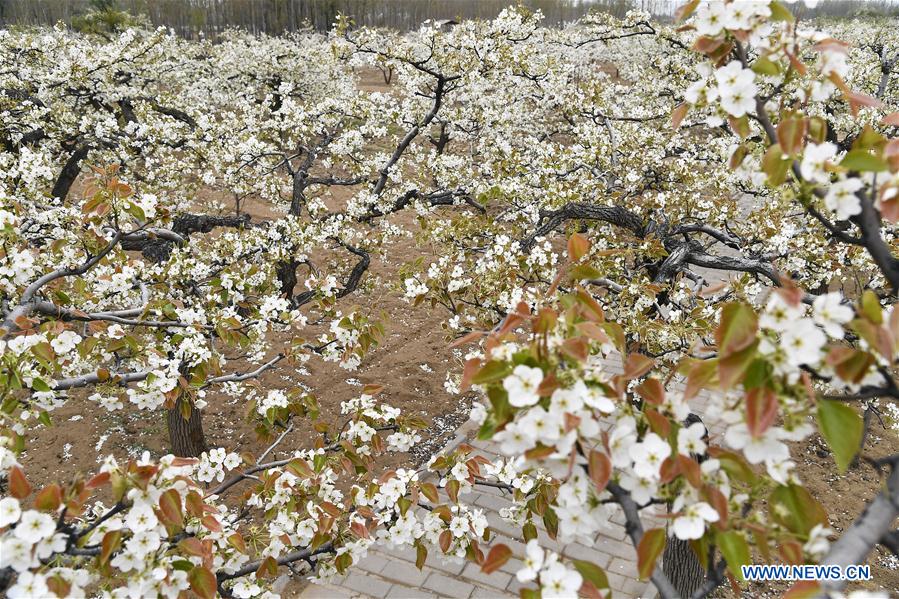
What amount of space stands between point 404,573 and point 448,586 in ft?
1.14

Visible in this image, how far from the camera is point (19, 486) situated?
174 centimetres

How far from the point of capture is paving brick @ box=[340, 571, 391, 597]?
412cm

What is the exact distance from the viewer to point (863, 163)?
1.41m

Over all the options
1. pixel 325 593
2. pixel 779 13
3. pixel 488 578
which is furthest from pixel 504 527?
pixel 779 13

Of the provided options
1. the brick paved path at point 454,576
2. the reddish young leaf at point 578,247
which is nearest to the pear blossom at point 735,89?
the reddish young leaf at point 578,247

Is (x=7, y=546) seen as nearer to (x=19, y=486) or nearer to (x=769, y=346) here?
(x=19, y=486)

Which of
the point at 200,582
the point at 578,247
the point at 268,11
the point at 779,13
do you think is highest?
the point at 268,11

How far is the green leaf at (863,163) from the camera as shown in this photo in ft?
4.55

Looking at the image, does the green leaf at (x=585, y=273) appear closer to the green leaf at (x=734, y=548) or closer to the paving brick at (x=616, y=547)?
the green leaf at (x=734, y=548)

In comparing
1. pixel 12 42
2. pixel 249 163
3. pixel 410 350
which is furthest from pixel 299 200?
pixel 12 42

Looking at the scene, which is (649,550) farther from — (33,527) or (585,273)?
(33,527)

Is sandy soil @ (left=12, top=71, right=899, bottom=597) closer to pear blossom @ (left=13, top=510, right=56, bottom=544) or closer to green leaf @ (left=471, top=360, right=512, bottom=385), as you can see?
pear blossom @ (left=13, top=510, right=56, bottom=544)

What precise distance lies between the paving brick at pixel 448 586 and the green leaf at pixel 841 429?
3.50 meters

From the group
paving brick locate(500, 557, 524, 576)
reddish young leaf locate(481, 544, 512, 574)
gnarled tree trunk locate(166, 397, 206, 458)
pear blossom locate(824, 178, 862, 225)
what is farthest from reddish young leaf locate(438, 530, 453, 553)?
gnarled tree trunk locate(166, 397, 206, 458)
